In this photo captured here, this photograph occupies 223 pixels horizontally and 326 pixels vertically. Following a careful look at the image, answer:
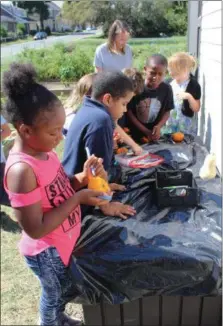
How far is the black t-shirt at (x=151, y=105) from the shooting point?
285 cm

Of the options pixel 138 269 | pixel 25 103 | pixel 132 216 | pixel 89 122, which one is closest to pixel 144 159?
pixel 132 216

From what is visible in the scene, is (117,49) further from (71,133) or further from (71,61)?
(71,133)

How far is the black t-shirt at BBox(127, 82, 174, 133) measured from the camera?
9.36 feet

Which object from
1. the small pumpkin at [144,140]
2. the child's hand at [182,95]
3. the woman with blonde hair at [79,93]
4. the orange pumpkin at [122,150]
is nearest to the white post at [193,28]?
the child's hand at [182,95]

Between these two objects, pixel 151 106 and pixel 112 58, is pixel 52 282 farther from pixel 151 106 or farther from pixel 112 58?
pixel 112 58

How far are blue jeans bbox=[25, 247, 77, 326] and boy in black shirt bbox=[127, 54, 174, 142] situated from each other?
5.68ft

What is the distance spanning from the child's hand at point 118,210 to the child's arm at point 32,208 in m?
0.48

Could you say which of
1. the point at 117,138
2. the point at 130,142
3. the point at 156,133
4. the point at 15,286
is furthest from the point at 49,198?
the point at 156,133

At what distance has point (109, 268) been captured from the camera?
1385 millimetres

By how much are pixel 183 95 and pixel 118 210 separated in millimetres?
1909

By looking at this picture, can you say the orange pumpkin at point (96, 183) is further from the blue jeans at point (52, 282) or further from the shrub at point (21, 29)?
the shrub at point (21, 29)

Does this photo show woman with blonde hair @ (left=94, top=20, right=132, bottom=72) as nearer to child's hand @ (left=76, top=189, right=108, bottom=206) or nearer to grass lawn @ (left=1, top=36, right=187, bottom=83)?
grass lawn @ (left=1, top=36, right=187, bottom=83)

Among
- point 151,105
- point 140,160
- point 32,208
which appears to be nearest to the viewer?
point 32,208

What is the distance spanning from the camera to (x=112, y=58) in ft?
11.0
